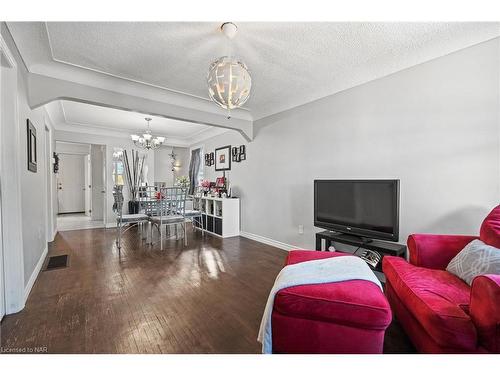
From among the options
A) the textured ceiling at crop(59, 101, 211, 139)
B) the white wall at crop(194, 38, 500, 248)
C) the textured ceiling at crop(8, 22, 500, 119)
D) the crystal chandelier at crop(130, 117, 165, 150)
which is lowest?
the white wall at crop(194, 38, 500, 248)

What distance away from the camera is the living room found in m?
1.34

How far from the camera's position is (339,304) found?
124cm

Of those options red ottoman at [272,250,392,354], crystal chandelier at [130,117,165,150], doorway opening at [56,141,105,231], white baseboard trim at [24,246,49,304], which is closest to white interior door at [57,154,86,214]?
doorway opening at [56,141,105,231]

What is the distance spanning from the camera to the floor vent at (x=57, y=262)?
9.44 ft

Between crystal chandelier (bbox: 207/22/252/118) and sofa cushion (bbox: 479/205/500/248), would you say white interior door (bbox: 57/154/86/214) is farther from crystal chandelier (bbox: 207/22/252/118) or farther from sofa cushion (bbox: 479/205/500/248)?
sofa cushion (bbox: 479/205/500/248)

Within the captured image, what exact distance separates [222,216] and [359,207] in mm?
2722

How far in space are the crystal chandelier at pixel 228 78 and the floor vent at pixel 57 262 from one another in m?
2.97

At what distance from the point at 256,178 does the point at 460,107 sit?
2954 mm

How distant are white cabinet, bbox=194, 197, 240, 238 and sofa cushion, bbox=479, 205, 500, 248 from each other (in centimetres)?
363

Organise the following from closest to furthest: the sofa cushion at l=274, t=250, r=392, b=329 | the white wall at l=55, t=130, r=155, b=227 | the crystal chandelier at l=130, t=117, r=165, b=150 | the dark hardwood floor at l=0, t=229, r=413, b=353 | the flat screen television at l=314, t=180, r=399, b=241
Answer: the sofa cushion at l=274, t=250, r=392, b=329, the dark hardwood floor at l=0, t=229, r=413, b=353, the flat screen television at l=314, t=180, r=399, b=241, the crystal chandelier at l=130, t=117, r=165, b=150, the white wall at l=55, t=130, r=155, b=227

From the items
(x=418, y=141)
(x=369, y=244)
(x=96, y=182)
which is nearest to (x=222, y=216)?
(x=369, y=244)

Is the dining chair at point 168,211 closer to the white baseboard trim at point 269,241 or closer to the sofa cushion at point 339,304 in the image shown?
the white baseboard trim at point 269,241

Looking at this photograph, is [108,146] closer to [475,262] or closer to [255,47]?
[255,47]
